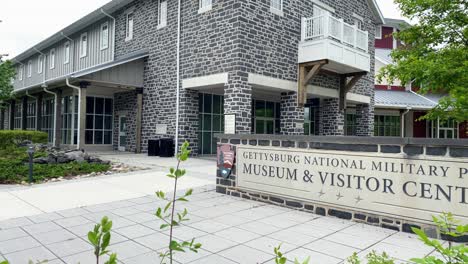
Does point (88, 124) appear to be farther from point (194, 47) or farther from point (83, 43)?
point (194, 47)

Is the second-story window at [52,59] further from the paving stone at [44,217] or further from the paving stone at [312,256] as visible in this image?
the paving stone at [312,256]

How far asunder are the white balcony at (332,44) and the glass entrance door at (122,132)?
32.4ft

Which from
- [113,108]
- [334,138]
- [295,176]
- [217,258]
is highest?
[113,108]

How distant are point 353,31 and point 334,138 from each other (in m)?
10.8

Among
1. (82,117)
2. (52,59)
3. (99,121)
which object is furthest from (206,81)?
(52,59)

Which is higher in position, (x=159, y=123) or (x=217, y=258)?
(x=159, y=123)

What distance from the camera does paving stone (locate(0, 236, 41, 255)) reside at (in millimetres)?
3826

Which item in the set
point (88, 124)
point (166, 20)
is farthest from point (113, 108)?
point (166, 20)

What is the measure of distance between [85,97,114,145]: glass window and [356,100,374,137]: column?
14042 millimetres

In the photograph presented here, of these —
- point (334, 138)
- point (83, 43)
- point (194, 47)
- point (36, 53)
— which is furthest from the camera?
point (36, 53)

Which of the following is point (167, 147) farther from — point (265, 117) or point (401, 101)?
point (401, 101)

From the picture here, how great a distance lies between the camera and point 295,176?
5.75 m

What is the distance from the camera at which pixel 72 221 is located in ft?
16.3

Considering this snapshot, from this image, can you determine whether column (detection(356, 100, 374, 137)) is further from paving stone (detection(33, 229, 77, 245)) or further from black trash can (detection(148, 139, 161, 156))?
Result: paving stone (detection(33, 229, 77, 245))
